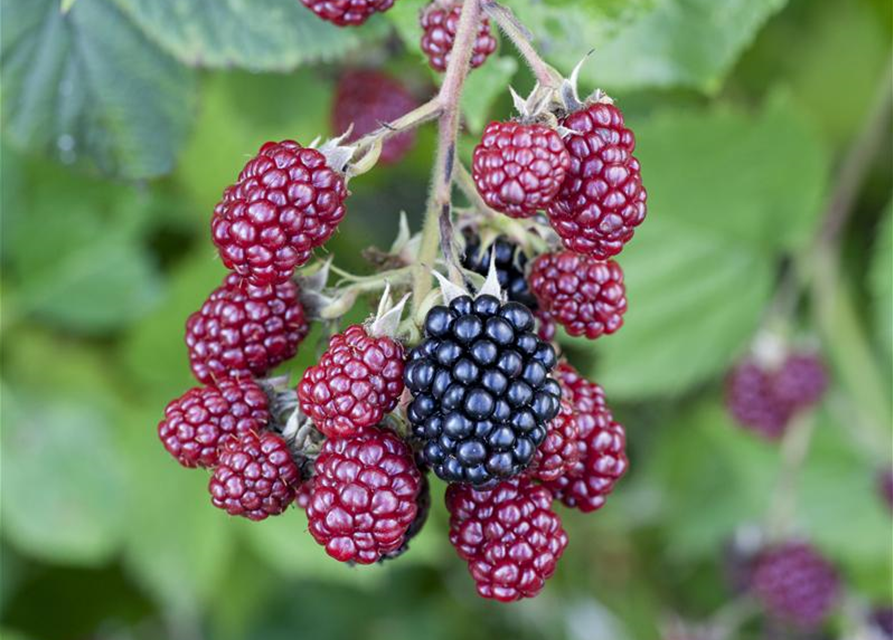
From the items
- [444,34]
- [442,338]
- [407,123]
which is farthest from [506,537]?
[444,34]

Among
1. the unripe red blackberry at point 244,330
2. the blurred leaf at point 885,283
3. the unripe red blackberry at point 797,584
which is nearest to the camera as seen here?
the unripe red blackberry at point 244,330

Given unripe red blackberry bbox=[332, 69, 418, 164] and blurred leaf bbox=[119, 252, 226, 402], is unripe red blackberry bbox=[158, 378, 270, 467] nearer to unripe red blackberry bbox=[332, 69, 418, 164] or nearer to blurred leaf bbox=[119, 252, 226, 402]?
unripe red blackberry bbox=[332, 69, 418, 164]

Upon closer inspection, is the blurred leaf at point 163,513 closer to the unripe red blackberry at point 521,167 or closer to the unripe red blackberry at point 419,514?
the unripe red blackberry at point 419,514

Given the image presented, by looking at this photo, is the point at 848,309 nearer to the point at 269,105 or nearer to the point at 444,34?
the point at 269,105

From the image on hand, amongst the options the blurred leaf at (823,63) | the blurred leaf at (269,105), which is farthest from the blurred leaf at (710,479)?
the blurred leaf at (269,105)

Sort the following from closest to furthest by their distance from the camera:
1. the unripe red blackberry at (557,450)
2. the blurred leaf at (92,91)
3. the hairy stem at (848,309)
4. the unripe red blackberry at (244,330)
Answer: the unripe red blackberry at (557,450) → the unripe red blackberry at (244,330) → the blurred leaf at (92,91) → the hairy stem at (848,309)

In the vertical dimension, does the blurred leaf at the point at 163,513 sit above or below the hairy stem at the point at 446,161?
below
